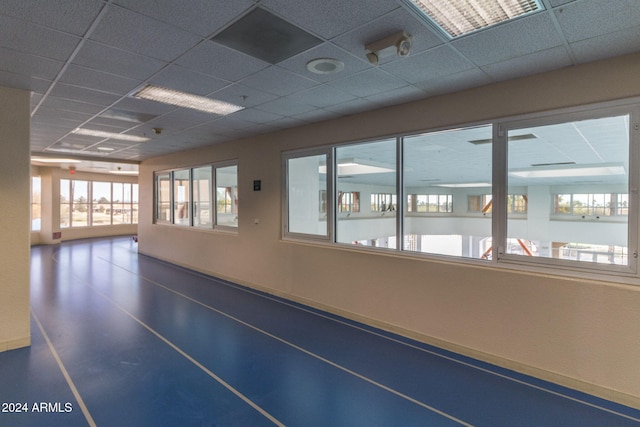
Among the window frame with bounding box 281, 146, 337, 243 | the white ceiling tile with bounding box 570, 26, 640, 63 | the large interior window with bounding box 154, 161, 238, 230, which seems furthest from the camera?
the large interior window with bounding box 154, 161, 238, 230

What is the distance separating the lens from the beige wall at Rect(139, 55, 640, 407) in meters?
2.50

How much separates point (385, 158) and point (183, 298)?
4.14 meters

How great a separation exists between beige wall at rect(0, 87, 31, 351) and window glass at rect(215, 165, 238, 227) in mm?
3103

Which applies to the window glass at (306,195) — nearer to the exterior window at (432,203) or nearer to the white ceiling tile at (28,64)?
the white ceiling tile at (28,64)

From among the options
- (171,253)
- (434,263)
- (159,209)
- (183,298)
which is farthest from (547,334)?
(159,209)

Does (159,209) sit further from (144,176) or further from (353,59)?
(353,59)

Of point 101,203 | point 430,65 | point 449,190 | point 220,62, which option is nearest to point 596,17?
point 430,65

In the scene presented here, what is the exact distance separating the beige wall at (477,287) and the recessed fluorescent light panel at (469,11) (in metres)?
1.12

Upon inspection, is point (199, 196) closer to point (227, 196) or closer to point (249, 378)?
point (227, 196)

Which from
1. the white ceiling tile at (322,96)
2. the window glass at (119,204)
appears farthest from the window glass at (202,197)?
the window glass at (119,204)

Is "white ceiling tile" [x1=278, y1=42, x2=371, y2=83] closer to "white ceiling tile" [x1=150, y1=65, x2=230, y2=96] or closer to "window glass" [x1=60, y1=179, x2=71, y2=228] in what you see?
"white ceiling tile" [x1=150, y1=65, x2=230, y2=96]

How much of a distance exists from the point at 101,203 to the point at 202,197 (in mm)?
8382

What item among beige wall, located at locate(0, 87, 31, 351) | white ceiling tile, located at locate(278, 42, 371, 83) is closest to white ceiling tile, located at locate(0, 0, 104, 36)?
white ceiling tile, located at locate(278, 42, 371, 83)

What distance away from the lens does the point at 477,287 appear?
3158mm
